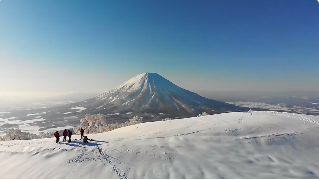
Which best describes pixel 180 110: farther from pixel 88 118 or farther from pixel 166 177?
pixel 166 177

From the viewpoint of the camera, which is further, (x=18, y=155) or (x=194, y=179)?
(x=18, y=155)

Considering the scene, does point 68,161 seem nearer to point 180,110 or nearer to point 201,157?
point 201,157

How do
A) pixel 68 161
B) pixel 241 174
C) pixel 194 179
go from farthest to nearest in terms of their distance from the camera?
pixel 68 161
pixel 241 174
pixel 194 179

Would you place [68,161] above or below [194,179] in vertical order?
above

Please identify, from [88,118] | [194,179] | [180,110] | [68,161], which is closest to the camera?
[194,179]

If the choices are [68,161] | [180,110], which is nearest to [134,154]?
[68,161]

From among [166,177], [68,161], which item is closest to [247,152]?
[166,177]
